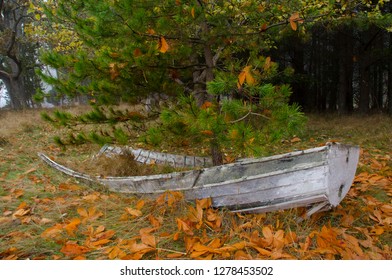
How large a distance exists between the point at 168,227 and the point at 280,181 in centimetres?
112

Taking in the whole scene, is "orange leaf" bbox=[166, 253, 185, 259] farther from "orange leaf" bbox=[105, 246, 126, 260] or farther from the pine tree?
the pine tree

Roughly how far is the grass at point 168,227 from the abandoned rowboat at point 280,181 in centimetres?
15

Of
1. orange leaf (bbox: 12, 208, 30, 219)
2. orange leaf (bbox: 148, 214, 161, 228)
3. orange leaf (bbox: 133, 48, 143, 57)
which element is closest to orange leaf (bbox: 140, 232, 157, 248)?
orange leaf (bbox: 148, 214, 161, 228)

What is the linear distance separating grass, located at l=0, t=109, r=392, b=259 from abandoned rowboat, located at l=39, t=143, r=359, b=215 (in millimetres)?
153

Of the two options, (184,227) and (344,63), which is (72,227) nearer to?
(184,227)

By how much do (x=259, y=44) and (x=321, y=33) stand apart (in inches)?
413

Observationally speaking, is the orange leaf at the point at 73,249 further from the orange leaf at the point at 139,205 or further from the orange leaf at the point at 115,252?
the orange leaf at the point at 139,205

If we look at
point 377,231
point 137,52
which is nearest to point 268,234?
point 377,231

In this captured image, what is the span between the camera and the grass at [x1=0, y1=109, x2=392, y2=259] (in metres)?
2.27

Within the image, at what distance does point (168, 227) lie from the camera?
268 centimetres

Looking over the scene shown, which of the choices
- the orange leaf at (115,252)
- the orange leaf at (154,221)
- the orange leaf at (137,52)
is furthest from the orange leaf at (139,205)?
the orange leaf at (137,52)
